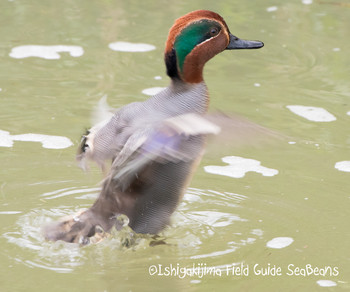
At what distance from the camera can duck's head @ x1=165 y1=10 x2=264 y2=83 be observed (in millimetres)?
5023

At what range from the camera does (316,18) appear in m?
9.12

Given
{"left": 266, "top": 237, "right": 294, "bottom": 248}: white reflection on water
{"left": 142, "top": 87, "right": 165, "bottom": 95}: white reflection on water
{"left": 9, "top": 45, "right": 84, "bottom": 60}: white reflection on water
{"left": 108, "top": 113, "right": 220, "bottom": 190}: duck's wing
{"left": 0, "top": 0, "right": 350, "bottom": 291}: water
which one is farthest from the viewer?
{"left": 9, "top": 45, "right": 84, "bottom": 60}: white reflection on water

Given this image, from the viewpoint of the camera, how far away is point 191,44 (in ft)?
16.7

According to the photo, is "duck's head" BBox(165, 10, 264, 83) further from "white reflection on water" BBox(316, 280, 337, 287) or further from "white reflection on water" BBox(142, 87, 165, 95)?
"white reflection on water" BBox(142, 87, 165, 95)

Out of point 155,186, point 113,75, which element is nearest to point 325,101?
point 113,75

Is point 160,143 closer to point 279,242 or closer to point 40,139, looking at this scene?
point 279,242

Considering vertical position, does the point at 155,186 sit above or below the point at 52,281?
above

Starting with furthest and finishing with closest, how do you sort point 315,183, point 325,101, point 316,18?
point 316,18
point 325,101
point 315,183

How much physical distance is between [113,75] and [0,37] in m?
1.44

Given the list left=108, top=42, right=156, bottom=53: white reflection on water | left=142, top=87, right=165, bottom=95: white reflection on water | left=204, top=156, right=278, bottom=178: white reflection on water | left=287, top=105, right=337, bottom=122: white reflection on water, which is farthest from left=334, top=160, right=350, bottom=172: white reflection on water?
left=108, top=42, right=156, bottom=53: white reflection on water

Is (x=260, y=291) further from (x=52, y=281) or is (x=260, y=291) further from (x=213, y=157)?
(x=213, y=157)

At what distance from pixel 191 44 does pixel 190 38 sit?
43 mm

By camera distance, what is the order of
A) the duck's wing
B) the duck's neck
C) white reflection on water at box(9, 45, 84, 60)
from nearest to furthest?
the duck's wing
the duck's neck
white reflection on water at box(9, 45, 84, 60)

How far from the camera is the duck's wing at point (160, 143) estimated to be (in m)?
4.49
